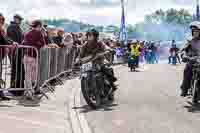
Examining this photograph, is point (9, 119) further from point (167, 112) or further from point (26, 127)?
point (167, 112)

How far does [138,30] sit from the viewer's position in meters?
79.7

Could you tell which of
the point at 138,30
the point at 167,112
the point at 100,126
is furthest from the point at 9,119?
the point at 138,30

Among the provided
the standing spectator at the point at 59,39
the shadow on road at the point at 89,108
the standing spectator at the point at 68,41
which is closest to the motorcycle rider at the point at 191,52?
the shadow on road at the point at 89,108

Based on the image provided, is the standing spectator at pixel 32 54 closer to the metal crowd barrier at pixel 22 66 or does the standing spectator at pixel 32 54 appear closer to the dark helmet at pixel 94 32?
the metal crowd barrier at pixel 22 66

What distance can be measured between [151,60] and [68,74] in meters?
26.4

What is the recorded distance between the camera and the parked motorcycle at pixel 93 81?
11016 millimetres

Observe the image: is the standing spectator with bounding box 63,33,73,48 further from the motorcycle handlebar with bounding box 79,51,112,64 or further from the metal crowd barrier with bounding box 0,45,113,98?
the motorcycle handlebar with bounding box 79,51,112,64

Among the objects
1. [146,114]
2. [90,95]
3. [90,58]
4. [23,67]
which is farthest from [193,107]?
[23,67]

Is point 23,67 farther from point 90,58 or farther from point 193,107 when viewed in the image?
point 193,107

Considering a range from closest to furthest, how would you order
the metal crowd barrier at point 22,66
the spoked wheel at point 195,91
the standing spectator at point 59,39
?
the spoked wheel at point 195,91 → the metal crowd barrier at point 22,66 → the standing spectator at point 59,39

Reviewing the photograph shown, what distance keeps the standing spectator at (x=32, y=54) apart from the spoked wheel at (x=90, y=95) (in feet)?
5.16

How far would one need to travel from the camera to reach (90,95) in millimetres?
11289

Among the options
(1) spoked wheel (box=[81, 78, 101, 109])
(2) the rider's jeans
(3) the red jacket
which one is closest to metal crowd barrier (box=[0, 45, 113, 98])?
(3) the red jacket

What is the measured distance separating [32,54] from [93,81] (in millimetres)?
1821
